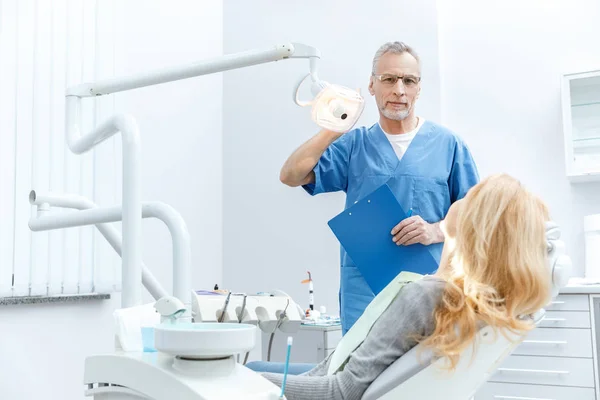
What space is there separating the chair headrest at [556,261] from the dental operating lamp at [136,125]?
0.45 meters

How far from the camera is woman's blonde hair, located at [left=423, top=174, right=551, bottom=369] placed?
3.75ft

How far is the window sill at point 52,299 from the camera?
8.93 ft

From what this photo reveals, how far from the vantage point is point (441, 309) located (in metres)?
1.20

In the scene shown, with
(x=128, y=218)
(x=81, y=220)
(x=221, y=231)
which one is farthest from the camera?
(x=221, y=231)

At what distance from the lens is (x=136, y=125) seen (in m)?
1.53

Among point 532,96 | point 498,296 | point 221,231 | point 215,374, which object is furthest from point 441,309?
point 221,231

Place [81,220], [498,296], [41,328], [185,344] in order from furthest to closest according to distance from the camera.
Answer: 1. [41,328]
2. [81,220]
3. [498,296]
4. [185,344]

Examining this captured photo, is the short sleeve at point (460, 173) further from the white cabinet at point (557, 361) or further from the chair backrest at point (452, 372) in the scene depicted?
the white cabinet at point (557, 361)

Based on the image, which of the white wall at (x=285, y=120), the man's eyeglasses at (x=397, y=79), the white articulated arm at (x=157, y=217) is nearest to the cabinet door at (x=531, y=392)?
the white wall at (x=285, y=120)

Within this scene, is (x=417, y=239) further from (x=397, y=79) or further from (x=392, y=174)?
(x=397, y=79)

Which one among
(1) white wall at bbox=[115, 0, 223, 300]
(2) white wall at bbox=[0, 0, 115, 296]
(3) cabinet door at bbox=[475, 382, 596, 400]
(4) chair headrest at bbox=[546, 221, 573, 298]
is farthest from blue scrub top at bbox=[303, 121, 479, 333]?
(1) white wall at bbox=[115, 0, 223, 300]

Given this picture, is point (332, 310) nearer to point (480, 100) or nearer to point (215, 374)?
point (480, 100)

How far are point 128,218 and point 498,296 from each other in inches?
31.8

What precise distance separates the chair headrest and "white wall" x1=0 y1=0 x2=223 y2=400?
229 cm
